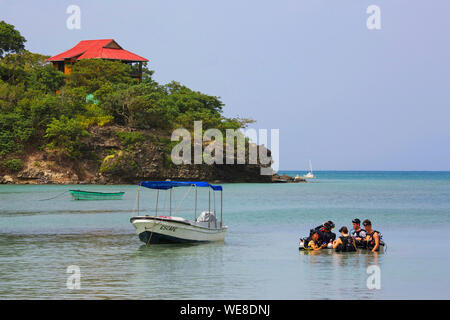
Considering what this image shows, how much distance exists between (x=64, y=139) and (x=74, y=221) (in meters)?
51.6

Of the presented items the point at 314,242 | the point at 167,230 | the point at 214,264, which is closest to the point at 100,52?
the point at 167,230

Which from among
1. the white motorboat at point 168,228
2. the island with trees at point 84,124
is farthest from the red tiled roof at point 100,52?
the white motorboat at point 168,228

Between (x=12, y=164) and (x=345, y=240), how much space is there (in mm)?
69873

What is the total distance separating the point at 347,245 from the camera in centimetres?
2317

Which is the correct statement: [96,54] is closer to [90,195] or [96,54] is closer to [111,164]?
[111,164]

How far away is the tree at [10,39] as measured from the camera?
9062 centimetres

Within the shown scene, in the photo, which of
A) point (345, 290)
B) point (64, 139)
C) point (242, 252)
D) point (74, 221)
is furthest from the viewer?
point (64, 139)

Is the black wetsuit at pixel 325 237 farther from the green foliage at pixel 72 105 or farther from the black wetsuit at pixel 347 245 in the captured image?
the green foliage at pixel 72 105

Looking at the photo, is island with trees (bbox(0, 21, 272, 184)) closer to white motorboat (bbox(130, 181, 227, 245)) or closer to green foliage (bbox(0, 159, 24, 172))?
green foliage (bbox(0, 159, 24, 172))

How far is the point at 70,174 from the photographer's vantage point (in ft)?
286

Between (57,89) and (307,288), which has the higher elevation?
(57,89)

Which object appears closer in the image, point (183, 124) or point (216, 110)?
point (183, 124)

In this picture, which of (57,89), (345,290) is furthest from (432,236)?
(57,89)

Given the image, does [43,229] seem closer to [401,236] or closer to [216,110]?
[401,236]
